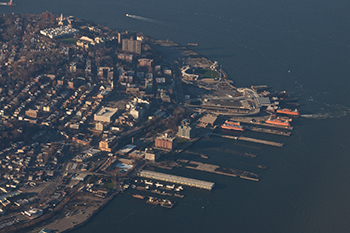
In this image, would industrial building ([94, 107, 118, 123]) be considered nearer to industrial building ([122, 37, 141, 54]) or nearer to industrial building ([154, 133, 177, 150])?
industrial building ([154, 133, 177, 150])

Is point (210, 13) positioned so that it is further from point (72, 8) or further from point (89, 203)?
point (89, 203)

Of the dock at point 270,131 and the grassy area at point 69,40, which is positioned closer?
the dock at point 270,131

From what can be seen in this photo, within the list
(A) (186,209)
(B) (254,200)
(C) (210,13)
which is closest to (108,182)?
(A) (186,209)

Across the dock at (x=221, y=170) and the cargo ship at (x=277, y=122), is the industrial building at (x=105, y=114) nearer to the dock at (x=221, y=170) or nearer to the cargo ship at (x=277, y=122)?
the dock at (x=221, y=170)

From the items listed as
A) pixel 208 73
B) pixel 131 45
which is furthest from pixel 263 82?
pixel 131 45

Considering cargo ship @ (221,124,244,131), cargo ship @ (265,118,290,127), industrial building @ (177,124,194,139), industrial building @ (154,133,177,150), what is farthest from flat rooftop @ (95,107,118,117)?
cargo ship @ (265,118,290,127)

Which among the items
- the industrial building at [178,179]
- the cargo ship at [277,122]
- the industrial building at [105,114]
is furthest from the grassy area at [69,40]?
the industrial building at [178,179]

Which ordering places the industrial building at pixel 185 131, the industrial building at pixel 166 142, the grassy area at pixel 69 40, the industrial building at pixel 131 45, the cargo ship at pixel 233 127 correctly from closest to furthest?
the industrial building at pixel 166 142 < the industrial building at pixel 185 131 < the cargo ship at pixel 233 127 < the industrial building at pixel 131 45 < the grassy area at pixel 69 40
